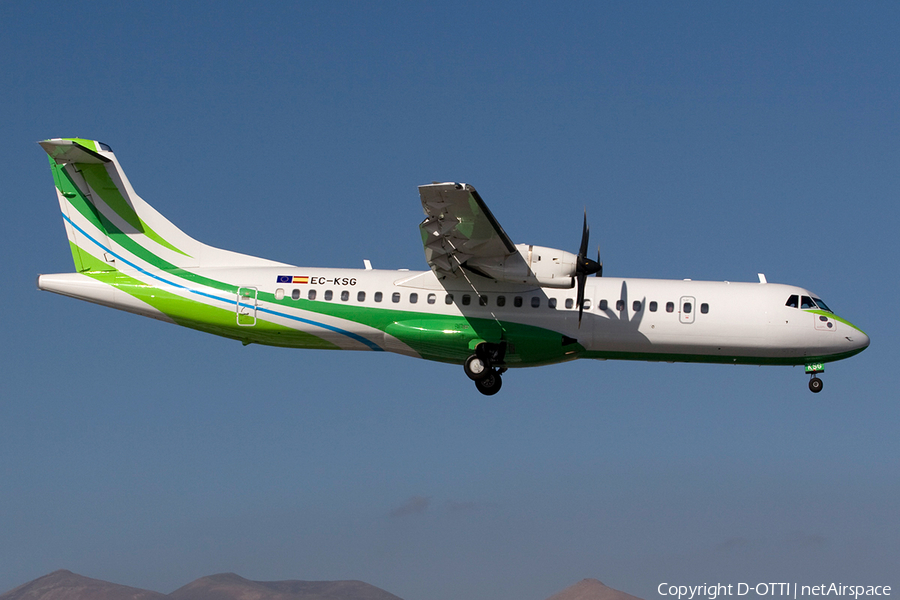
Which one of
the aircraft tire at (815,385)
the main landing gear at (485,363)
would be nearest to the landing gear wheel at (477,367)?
the main landing gear at (485,363)

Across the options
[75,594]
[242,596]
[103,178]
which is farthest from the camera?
[242,596]

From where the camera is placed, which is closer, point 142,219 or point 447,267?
point 447,267

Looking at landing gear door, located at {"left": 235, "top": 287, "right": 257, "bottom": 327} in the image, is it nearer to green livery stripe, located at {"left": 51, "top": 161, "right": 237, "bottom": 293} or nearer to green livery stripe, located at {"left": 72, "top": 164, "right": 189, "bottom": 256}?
green livery stripe, located at {"left": 51, "top": 161, "right": 237, "bottom": 293}

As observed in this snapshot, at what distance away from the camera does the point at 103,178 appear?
25469 mm

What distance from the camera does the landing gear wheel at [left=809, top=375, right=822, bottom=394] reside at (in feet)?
78.3

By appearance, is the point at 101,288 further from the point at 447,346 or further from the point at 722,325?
the point at 722,325

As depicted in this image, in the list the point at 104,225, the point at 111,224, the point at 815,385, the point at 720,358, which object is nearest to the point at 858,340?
the point at 815,385

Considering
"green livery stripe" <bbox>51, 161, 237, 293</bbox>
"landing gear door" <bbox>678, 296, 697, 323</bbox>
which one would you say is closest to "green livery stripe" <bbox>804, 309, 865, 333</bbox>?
"landing gear door" <bbox>678, 296, 697, 323</bbox>

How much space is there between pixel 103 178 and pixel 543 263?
12.2m

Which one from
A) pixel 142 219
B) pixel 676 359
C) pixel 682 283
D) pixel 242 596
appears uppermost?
pixel 142 219

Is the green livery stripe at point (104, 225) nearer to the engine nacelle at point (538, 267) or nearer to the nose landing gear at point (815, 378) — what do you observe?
the engine nacelle at point (538, 267)

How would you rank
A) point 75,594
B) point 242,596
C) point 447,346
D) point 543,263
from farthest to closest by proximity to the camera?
point 242,596 < point 75,594 < point 447,346 < point 543,263

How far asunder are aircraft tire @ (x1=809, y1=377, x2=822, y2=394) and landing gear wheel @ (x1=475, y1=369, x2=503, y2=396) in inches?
307

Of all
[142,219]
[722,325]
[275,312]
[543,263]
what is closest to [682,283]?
[722,325]
